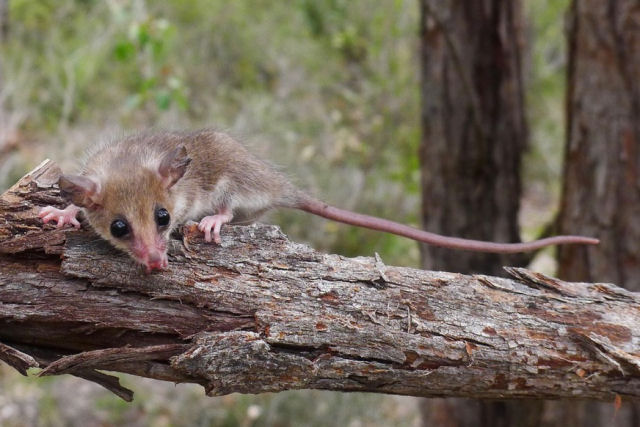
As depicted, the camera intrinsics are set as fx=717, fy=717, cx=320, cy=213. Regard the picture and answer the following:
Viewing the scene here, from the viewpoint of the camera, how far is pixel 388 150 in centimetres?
939

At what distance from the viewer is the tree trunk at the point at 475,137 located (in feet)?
16.9

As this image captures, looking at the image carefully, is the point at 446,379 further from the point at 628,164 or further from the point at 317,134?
the point at 317,134

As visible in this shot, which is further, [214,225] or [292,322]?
[214,225]

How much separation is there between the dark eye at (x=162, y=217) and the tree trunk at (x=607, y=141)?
8.85 feet

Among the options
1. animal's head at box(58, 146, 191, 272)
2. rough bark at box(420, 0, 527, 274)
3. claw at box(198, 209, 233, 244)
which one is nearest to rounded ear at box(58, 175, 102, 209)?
animal's head at box(58, 146, 191, 272)

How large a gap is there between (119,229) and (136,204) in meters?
0.27

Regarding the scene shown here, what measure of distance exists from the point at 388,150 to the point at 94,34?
505 cm

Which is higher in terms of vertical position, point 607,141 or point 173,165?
point 607,141

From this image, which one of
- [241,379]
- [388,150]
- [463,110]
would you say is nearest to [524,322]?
[241,379]

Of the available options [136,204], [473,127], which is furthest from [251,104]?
[136,204]

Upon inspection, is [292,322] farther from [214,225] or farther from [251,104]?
[251,104]

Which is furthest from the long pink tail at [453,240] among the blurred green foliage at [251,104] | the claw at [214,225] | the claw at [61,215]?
the blurred green foliage at [251,104]

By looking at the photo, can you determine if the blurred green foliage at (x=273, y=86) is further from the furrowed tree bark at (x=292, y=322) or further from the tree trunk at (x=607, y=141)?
the furrowed tree bark at (x=292, y=322)

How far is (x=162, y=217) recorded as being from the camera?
10.5ft
